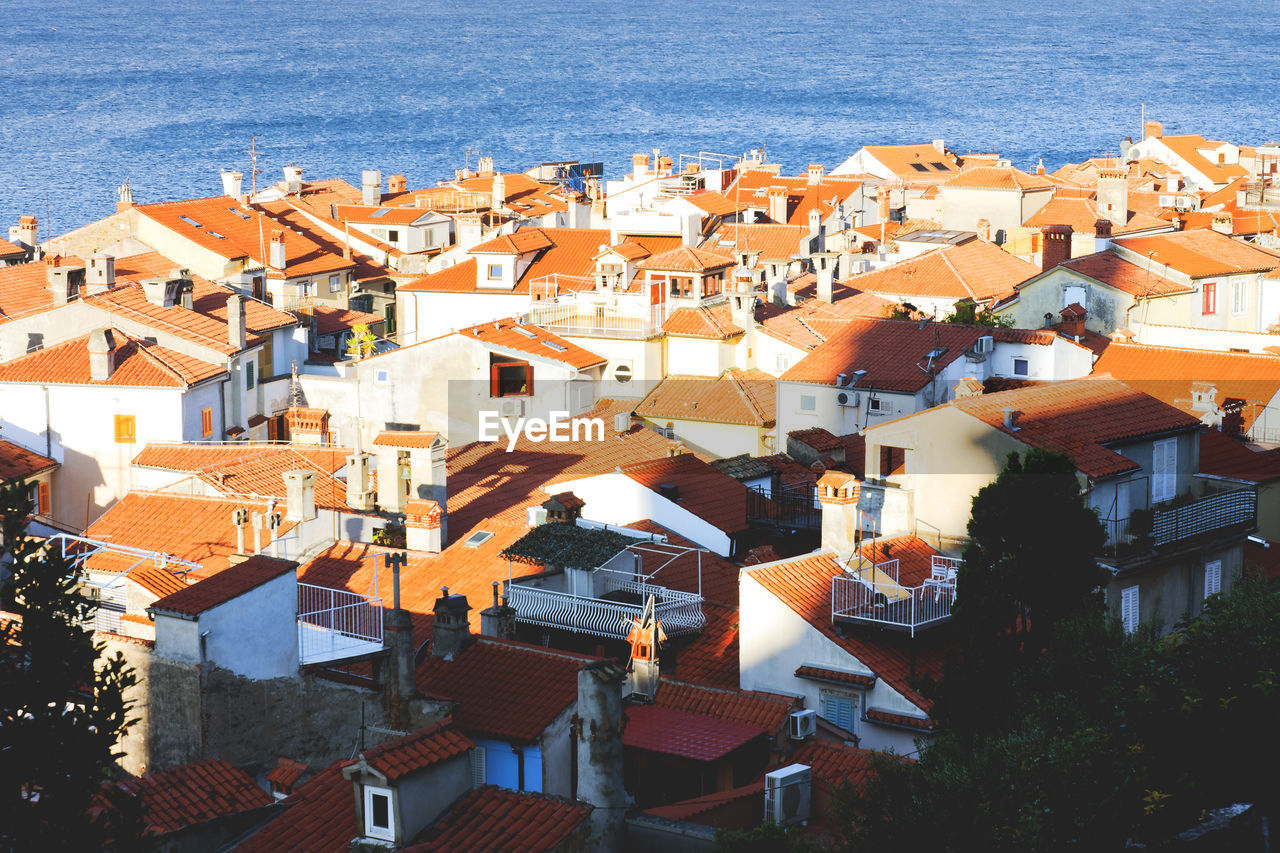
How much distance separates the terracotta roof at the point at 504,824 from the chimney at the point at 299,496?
10.1 m

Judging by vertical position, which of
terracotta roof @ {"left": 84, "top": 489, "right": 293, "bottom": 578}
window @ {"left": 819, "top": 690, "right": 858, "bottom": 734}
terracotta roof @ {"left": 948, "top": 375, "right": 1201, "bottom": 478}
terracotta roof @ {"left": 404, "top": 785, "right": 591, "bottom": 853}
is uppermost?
terracotta roof @ {"left": 948, "top": 375, "right": 1201, "bottom": 478}

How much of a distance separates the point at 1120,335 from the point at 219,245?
2795cm

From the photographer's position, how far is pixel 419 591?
2266 cm

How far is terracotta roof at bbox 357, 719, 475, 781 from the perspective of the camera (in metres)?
13.8

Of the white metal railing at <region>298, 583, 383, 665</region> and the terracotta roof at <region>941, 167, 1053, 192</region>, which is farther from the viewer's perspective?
the terracotta roof at <region>941, 167, 1053, 192</region>

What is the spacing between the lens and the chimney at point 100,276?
4122 cm

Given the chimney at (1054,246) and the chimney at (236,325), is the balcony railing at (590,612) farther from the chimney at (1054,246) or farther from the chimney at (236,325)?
Answer: the chimney at (1054,246)

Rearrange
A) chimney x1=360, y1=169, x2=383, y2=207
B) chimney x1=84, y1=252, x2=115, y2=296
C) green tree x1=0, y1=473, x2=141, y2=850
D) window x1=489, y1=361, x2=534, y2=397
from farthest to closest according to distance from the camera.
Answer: chimney x1=360, y1=169, x2=383, y2=207
chimney x1=84, y1=252, x2=115, y2=296
window x1=489, y1=361, x2=534, y2=397
green tree x1=0, y1=473, x2=141, y2=850

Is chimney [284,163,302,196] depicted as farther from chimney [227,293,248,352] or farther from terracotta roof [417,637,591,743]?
terracotta roof [417,637,591,743]

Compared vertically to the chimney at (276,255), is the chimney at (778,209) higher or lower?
higher

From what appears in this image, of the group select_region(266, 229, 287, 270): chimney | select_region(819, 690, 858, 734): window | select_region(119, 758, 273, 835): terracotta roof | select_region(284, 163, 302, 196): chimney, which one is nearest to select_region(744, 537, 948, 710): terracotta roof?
select_region(819, 690, 858, 734): window

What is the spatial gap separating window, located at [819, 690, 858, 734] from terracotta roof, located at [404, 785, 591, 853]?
546 centimetres

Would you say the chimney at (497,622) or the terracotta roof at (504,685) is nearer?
the terracotta roof at (504,685)

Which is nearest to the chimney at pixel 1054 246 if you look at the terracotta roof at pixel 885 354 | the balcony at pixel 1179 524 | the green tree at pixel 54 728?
the terracotta roof at pixel 885 354
